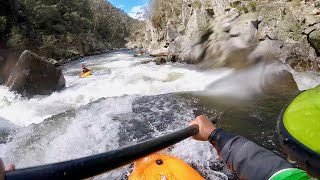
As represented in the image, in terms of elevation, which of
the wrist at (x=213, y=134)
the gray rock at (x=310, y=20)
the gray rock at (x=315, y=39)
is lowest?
the gray rock at (x=315, y=39)

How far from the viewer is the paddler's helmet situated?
70 centimetres

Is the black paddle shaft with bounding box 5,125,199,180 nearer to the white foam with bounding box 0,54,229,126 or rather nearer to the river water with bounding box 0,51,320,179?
the river water with bounding box 0,51,320,179

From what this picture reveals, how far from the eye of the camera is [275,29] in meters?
10.8

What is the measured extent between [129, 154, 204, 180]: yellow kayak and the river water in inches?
42.8

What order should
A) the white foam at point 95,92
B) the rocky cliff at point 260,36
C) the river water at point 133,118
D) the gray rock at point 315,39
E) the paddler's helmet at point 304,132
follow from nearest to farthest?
the paddler's helmet at point 304,132
the river water at point 133,118
the white foam at point 95,92
the gray rock at point 315,39
the rocky cliff at point 260,36

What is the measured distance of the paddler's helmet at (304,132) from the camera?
70 centimetres

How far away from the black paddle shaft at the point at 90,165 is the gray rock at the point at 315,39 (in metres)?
9.67

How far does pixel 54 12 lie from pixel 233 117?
3526 centimetres

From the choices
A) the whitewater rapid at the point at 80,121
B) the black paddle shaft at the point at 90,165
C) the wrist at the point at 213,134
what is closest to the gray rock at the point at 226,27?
the whitewater rapid at the point at 80,121

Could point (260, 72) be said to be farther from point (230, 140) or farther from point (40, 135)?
point (230, 140)

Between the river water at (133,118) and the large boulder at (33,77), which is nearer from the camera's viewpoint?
the river water at (133,118)

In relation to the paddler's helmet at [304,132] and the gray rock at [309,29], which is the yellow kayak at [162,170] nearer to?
the paddler's helmet at [304,132]

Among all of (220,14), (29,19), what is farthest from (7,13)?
(220,14)

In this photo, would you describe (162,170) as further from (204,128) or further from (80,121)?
(80,121)
